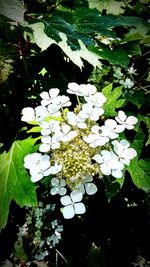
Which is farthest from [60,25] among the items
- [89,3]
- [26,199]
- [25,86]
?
[26,199]

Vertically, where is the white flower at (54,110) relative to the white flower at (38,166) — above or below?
above

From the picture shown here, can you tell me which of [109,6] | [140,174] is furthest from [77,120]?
[109,6]

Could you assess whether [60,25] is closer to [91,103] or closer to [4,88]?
[91,103]

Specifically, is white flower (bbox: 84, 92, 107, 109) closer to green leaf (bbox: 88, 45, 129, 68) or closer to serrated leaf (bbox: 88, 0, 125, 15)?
green leaf (bbox: 88, 45, 129, 68)

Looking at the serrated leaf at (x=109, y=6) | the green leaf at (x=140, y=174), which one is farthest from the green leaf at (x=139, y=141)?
the serrated leaf at (x=109, y=6)

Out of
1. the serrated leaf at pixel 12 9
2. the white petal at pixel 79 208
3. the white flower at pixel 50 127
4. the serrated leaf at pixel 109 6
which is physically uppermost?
the serrated leaf at pixel 12 9

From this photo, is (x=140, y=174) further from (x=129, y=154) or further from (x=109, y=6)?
(x=109, y=6)

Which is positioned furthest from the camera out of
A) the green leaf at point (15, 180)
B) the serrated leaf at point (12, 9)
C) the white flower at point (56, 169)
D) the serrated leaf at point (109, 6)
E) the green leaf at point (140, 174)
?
the serrated leaf at point (109, 6)

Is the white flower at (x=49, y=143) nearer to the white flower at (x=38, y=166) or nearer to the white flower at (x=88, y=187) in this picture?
the white flower at (x=38, y=166)
